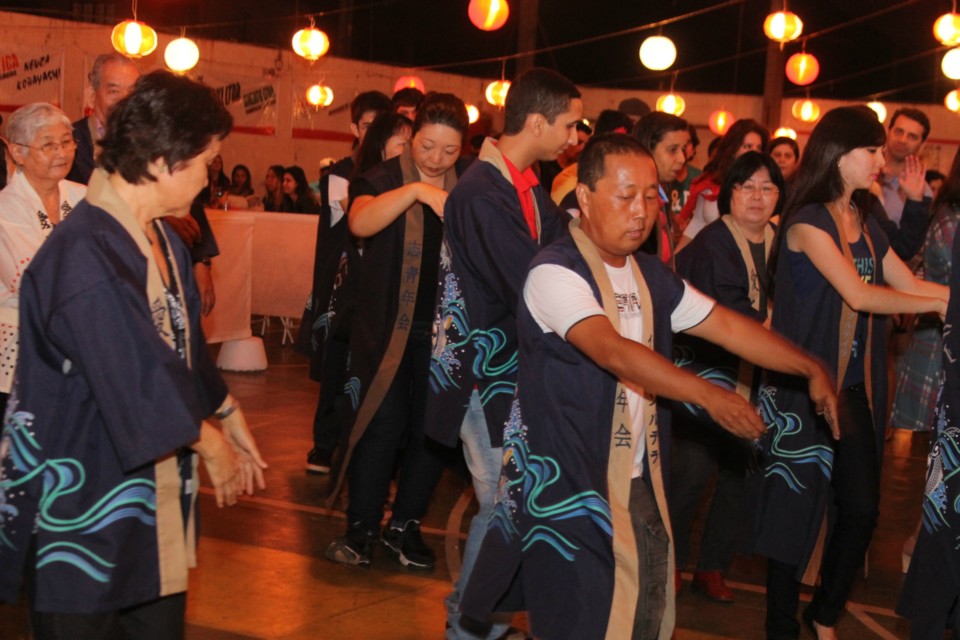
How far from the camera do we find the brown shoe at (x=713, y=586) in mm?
5141

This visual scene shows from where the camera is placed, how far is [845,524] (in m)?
4.40

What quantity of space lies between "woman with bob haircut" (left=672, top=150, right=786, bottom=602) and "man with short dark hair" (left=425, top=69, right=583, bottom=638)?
1.03 meters

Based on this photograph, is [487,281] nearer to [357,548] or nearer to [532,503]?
[532,503]

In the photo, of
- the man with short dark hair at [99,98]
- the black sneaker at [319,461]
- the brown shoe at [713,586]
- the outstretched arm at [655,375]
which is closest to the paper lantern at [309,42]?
the black sneaker at [319,461]

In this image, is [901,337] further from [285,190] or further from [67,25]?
[67,25]

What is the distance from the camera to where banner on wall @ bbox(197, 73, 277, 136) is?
17.7 metres

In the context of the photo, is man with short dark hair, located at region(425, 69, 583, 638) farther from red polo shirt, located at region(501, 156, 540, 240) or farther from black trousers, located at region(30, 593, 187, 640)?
black trousers, located at region(30, 593, 187, 640)

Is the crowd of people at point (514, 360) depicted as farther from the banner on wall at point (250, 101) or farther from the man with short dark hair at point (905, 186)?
the banner on wall at point (250, 101)

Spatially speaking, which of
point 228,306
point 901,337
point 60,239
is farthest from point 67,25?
point 60,239

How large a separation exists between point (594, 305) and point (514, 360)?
1.20m

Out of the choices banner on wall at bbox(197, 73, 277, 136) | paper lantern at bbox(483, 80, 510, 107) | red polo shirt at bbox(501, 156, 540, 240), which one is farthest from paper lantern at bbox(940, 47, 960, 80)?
red polo shirt at bbox(501, 156, 540, 240)

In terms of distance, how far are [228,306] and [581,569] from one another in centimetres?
777

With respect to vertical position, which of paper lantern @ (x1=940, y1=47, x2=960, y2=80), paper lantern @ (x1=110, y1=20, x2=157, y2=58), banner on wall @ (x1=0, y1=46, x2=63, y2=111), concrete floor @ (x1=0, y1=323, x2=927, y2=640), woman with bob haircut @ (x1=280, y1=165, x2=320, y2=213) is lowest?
concrete floor @ (x1=0, y1=323, x2=927, y2=640)

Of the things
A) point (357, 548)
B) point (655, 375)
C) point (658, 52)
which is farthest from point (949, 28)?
point (655, 375)
